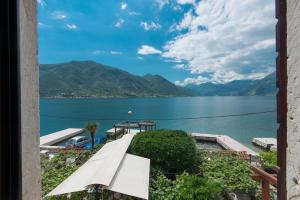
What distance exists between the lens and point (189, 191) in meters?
6.44


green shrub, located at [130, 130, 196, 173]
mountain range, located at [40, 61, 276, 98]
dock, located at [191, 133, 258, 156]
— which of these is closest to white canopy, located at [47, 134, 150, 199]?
green shrub, located at [130, 130, 196, 173]

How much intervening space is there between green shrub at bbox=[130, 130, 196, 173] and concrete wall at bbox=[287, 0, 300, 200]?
9641mm

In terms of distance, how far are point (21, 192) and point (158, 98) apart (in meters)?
175

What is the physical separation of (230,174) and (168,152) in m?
2.69

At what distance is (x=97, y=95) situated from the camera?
5074 inches

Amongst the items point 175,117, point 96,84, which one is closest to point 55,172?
point 175,117

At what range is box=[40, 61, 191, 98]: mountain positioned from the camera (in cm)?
11788

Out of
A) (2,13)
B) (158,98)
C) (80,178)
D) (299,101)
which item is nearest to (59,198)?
(80,178)

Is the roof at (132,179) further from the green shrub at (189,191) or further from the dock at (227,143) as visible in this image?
the dock at (227,143)

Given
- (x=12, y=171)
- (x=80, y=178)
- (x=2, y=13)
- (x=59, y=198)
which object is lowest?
(x=59, y=198)

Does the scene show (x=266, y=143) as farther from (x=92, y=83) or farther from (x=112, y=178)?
(x=92, y=83)

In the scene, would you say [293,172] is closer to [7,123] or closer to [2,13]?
[7,123]

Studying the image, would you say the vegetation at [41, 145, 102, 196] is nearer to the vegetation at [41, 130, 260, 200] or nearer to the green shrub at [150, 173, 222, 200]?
the vegetation at [41, 130, 260, 200]

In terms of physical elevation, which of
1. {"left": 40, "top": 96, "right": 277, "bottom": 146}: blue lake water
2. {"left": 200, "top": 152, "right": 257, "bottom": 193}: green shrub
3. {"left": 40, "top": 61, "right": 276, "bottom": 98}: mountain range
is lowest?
{"left": 40, "top": 96, "right": 277, "bottom": 146}: blue lake water
